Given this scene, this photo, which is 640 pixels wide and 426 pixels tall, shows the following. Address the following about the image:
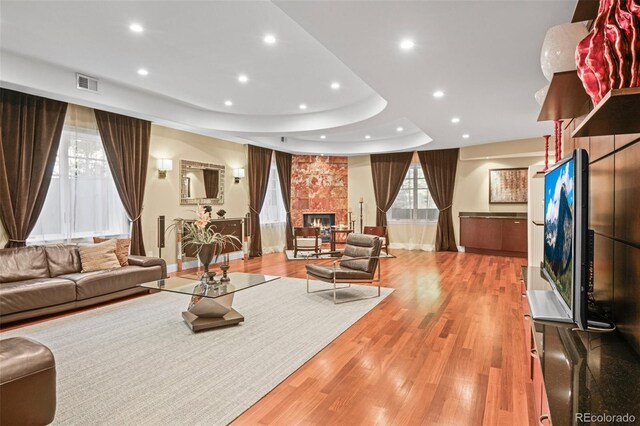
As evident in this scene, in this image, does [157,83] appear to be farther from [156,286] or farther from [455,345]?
[455,345]

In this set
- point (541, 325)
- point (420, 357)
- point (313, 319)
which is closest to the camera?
point (541, 325)

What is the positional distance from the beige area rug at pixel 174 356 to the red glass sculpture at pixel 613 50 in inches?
94.0

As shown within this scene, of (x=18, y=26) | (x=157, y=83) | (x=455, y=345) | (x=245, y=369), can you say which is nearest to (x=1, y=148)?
(x=18, y=26)

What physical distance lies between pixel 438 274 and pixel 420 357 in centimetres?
364

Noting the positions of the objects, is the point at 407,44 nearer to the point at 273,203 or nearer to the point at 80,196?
the point at 80,196

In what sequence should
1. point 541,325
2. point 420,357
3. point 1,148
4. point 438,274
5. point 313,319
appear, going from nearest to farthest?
point 541,325 < point 420,357 < point 313,319 < point 1,148 < point 438,274

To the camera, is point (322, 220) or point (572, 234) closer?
point (572, 234)

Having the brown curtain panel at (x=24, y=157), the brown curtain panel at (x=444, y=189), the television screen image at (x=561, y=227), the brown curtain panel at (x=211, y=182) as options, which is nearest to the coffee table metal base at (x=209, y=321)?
the brown curtain panel at (x=24, y=157)

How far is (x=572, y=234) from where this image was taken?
1373 millimetres

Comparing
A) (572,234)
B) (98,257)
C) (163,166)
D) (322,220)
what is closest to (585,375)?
(572,234)

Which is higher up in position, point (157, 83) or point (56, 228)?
point (157, 83)

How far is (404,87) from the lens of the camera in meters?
4.46

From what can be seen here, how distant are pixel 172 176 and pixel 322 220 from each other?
4702 millimetres

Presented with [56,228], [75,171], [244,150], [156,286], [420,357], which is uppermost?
[244,150]
